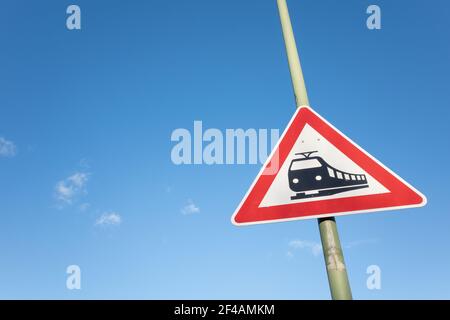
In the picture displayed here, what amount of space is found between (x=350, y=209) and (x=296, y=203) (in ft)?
0.93

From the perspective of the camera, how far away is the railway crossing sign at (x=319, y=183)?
6.63 ft

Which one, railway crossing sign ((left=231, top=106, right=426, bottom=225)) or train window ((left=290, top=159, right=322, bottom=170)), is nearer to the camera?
railway crossing sign ((left=231, top=106, right=426, bottom=225))

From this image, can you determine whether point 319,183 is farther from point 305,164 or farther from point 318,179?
point 305,164

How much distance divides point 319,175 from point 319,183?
0.05m

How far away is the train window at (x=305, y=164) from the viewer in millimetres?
2152

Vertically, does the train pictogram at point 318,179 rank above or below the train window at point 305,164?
below

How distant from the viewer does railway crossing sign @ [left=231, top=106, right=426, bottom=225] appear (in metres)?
2.02

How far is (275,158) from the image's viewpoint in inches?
87.5

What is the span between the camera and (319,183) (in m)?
2.09

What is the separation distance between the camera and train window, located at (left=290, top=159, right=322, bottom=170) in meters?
2.15

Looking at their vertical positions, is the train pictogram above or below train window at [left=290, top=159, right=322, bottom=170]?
below

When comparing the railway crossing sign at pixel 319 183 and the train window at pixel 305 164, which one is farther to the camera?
the train window at pixel 305 164
